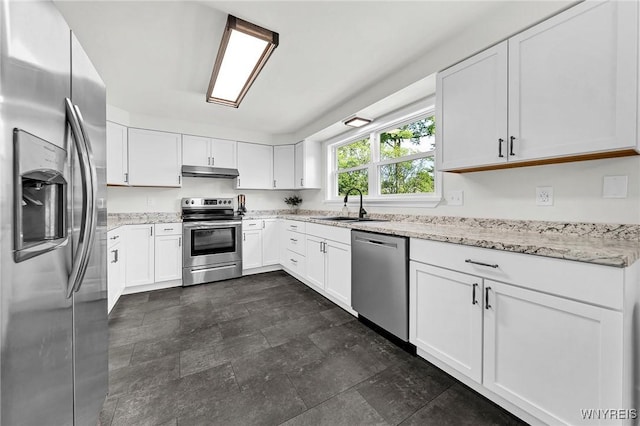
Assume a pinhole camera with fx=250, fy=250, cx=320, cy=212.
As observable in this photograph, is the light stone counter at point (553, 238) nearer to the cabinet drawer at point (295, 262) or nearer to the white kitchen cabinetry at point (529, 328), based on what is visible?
the white kitchen cabinetry at point (529, 328)

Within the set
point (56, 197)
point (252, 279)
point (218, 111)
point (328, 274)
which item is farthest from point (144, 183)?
point (56, 197)

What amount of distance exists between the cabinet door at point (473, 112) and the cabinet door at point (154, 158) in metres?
3.46

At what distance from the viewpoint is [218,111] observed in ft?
11.3

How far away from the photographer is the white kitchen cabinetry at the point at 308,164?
4.06m

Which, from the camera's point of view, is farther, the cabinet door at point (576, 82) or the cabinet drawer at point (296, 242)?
the cabinet drawer at point (296, 242)

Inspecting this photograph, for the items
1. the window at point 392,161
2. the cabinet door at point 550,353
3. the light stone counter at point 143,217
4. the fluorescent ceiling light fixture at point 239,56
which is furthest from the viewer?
the light stone counter at point 143,217

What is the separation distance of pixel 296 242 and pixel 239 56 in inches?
88.7

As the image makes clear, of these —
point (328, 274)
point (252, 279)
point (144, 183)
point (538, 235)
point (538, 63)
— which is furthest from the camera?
point (252, 279)

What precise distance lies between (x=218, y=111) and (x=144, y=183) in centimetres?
142

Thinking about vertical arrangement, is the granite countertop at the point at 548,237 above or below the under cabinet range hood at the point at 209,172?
below

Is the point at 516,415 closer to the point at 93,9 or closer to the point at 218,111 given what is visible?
the point at 93,9

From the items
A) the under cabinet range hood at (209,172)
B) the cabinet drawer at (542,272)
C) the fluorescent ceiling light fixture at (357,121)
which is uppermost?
the fluorescent ceiling light fixture at (357,121)

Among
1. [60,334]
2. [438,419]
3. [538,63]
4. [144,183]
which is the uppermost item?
[538,63]

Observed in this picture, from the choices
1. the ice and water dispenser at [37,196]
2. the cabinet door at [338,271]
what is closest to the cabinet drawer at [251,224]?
the cabinet door at [338,271]
